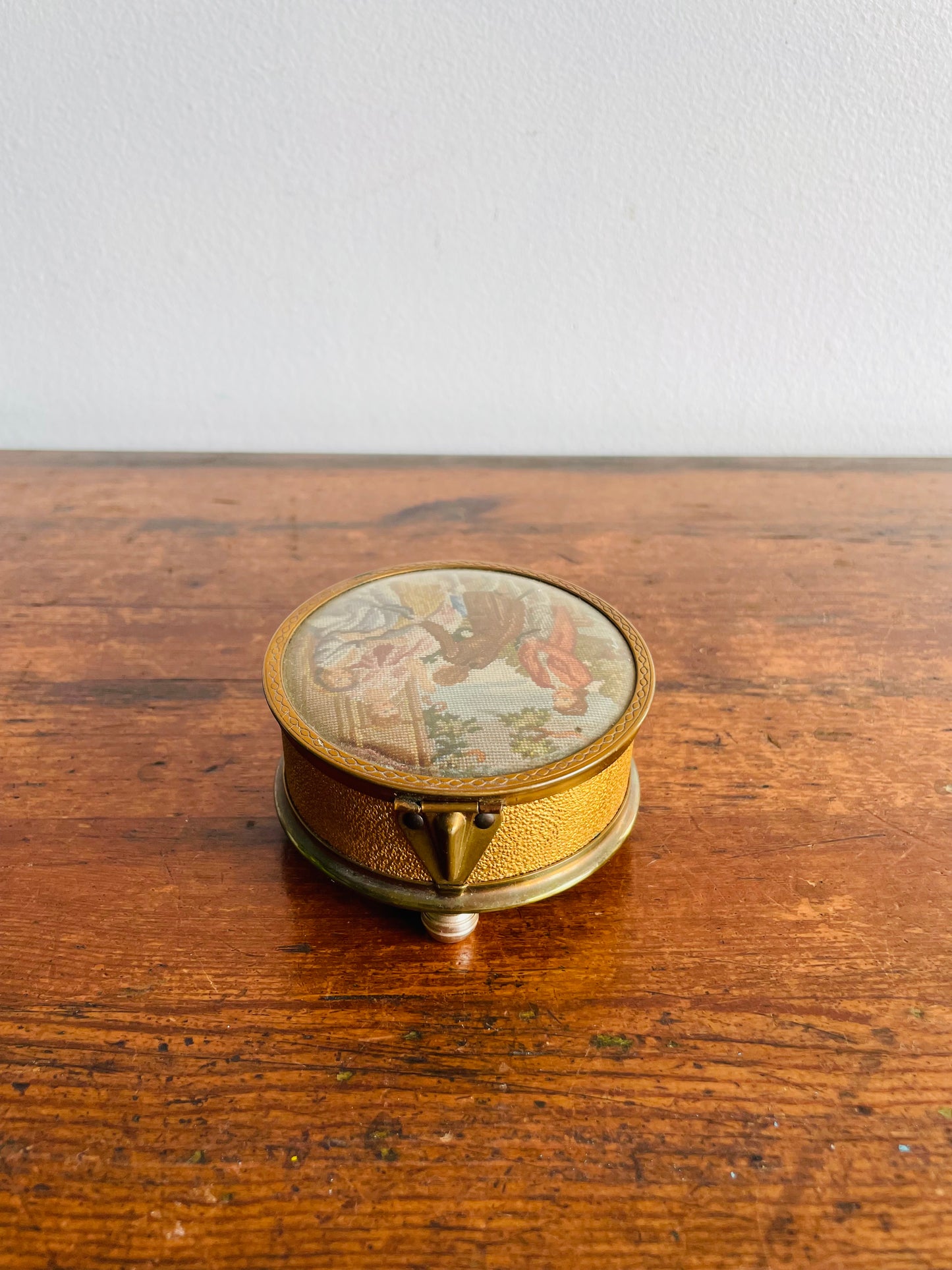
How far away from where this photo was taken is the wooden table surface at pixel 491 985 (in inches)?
23.7

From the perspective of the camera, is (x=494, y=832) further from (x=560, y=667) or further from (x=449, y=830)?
(x=560, y=667)

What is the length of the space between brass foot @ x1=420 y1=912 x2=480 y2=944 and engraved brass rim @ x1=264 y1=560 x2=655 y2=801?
128 mm

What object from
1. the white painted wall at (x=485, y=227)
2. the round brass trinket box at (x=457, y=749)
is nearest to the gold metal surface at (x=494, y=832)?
the round brass trinket box at (x=457, y=749)

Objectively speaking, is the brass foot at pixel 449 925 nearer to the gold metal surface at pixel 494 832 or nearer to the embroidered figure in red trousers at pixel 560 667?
the gold metal surface at pixel 494 832

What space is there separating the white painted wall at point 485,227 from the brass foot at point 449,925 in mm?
1238

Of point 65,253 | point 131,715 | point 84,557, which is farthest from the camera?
point 65,253

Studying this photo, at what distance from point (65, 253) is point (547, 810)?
1.48 m

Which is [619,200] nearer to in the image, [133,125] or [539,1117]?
[133,125]

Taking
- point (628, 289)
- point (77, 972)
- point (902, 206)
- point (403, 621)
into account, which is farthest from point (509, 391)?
point (77, 972)

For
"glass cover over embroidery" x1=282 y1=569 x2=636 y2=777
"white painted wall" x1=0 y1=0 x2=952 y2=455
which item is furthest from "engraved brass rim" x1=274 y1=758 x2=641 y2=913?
"white painted wall" x1=0 y1=0 x2=952 y2=455

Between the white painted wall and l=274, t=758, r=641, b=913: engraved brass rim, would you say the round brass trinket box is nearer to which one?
l=274, t=758, r=641, b=913: engraved brass rim

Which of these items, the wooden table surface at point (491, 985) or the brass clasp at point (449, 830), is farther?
the brass clasp at point (449, 830)

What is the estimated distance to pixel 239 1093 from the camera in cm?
67

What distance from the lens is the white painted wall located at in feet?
4.96
